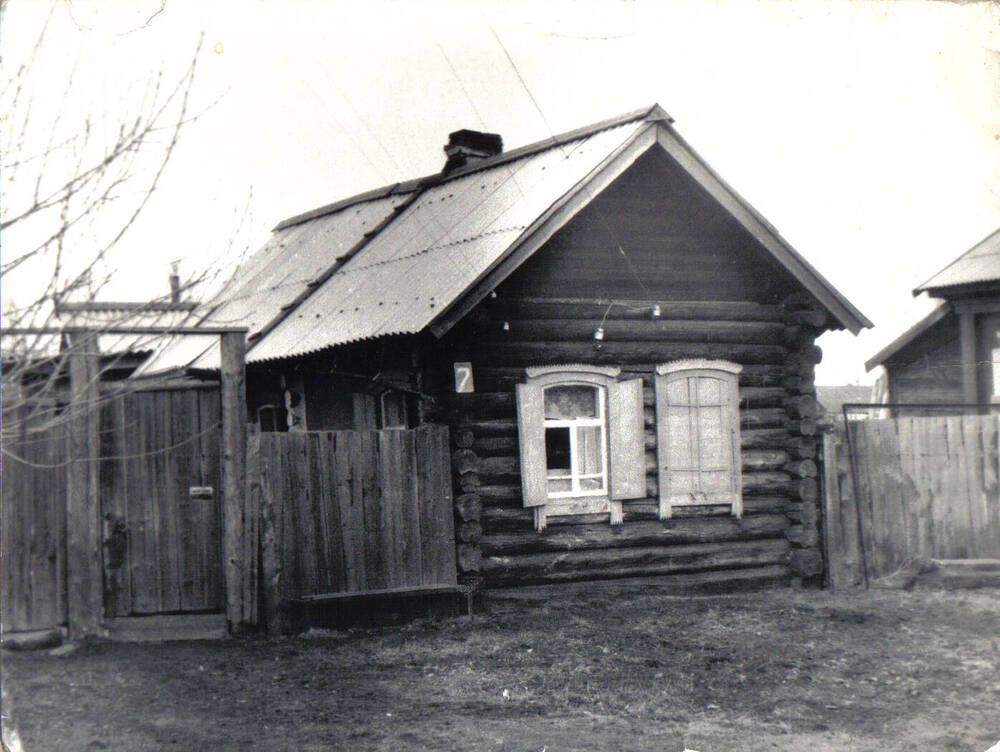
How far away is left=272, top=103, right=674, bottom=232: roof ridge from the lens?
11688 mm

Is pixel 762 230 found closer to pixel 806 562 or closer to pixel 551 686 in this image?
pixel 806 562

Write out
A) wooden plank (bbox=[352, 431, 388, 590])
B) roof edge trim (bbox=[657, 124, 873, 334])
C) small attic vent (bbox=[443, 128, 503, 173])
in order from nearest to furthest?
wooden plank (bbox=[352, 431, 388, 590]) < roof edge trim (bbox=[657, 124, 873, 334]) < small attic vent (bbox=[443, 128, 503, 173])

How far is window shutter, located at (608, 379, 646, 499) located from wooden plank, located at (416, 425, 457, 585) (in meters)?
2.05

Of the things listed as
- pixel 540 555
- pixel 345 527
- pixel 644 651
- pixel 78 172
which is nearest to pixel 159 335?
pixel 78 172

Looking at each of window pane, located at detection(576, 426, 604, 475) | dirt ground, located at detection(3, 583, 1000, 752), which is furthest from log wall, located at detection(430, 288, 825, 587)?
dirt ground, located at detection(3, 583, 1000, 752)

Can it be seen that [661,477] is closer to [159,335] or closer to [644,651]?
[644,651]

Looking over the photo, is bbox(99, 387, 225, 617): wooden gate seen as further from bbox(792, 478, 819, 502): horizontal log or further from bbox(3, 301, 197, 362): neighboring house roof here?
bbox(792, 478, 819, 502): horizontal log

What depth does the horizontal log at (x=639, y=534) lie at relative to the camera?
11.1 meters

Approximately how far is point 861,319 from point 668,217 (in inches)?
108

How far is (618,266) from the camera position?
11922mm

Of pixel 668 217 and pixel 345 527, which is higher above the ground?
pixel 668 217

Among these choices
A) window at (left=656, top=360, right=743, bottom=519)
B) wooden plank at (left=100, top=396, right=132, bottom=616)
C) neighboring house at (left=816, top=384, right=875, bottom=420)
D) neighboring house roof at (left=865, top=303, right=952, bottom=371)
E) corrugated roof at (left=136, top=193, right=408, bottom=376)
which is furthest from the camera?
neighboring house at (left=816, top=384, right=875, bottom=420)

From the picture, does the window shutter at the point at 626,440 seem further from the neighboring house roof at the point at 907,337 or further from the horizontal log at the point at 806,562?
the neighboring house roof at the point at 907,337

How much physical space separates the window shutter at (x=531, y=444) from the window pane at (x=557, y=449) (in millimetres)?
413
